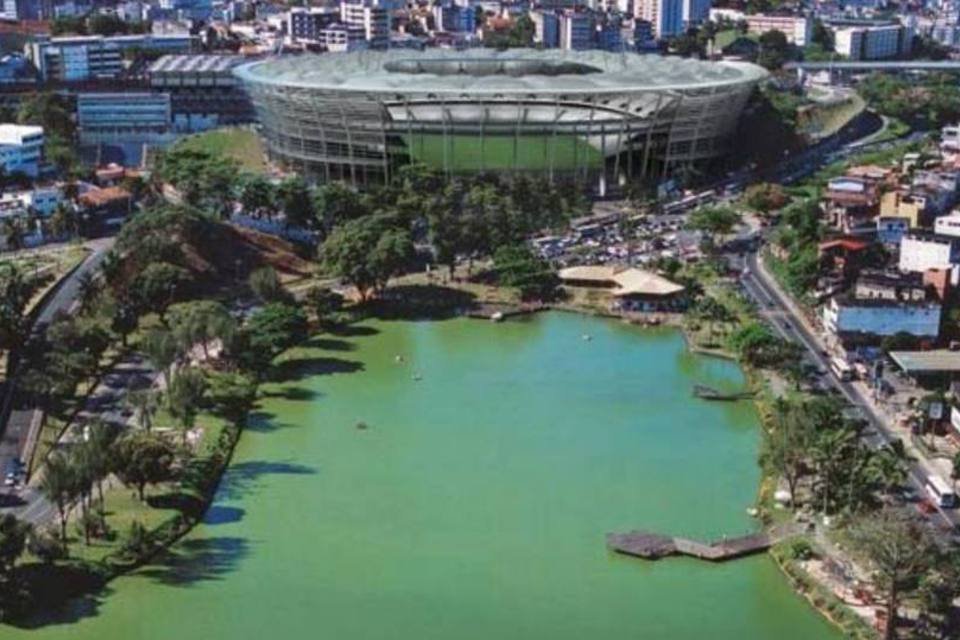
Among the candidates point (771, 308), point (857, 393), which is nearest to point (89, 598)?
point (857, 393)

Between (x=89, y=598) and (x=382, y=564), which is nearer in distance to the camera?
(x=89, y=598)

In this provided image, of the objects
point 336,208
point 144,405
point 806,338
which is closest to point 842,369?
point 806,338

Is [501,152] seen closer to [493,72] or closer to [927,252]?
[493,72]

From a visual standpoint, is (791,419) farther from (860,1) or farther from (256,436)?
(860,1)

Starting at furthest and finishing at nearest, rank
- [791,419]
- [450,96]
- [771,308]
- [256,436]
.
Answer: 1. [450,96]
2. [771,308]
3. [256,436]
4. [791,419]

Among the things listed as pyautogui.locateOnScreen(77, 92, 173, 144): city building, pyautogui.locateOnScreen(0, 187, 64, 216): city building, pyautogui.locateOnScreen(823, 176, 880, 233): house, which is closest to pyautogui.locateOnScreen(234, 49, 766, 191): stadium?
pyautogui.locateOnScreen(823, 176, 880, 233): house

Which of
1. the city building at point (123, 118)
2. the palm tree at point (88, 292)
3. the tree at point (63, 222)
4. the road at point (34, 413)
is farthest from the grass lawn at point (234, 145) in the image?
the palm tree at point (88, 292)
